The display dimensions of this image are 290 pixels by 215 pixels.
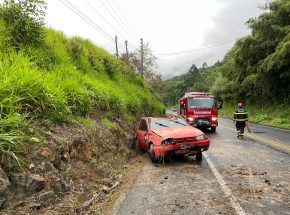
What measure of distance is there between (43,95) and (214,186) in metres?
4.56

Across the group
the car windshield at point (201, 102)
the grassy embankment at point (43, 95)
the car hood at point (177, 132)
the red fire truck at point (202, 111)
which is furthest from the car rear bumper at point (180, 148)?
the car windshield at point (201, 102)

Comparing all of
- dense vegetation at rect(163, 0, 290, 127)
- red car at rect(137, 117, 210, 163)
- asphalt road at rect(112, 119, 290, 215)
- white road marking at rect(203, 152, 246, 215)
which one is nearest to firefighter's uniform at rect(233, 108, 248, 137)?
asphalt road at rect(112, 119, 290, 215)

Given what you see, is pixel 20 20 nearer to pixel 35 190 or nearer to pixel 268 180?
pixel 35 190

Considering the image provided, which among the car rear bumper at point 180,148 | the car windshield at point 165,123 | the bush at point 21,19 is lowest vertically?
the car rear bumper at point 180,148

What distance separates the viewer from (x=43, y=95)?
295 inches

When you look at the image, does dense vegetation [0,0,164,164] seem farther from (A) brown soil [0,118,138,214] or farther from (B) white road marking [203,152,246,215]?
(B) white road marking [203,152,246,215]

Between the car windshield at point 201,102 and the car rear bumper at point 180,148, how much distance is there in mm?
10146

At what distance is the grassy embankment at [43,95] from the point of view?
6.04 metres

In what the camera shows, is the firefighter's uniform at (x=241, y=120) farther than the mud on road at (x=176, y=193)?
Yes

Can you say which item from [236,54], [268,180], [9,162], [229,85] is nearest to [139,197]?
[9,162]

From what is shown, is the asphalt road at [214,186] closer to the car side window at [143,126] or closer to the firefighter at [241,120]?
the car side window at [143,126]

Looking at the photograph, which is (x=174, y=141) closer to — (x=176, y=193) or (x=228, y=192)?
(x=176, y=193)

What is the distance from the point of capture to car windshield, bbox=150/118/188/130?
1145 centimetres

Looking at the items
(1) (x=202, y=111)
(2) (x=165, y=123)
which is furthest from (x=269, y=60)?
(2) (x=165, y=123)
